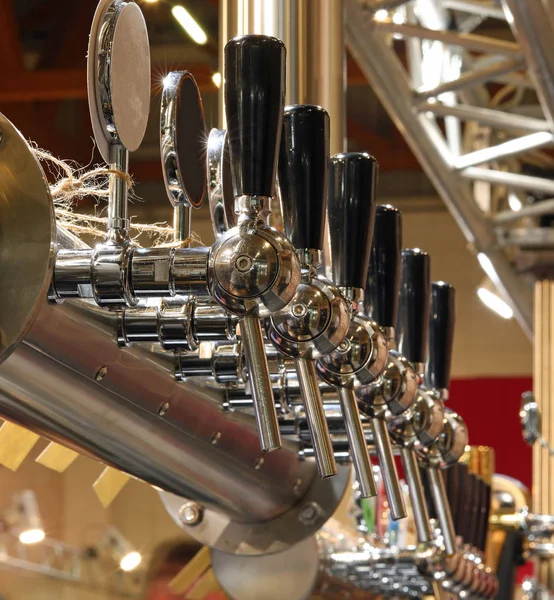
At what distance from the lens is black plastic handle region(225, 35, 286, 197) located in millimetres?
610

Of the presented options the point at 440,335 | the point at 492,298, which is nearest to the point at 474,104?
the point at 492,298

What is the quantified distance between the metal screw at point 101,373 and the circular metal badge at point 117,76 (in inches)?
5.1

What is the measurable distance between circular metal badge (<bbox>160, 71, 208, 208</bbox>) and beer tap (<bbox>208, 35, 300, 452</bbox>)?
0.35 feet

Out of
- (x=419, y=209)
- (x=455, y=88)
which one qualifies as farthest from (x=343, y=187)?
(x=419, y=209)

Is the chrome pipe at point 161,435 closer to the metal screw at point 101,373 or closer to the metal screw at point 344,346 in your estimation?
the metal screw at point 101,373

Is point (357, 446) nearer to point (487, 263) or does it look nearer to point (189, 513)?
point (189, 513)

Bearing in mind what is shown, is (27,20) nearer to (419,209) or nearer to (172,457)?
(172,457)

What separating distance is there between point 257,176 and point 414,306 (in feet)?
1.29

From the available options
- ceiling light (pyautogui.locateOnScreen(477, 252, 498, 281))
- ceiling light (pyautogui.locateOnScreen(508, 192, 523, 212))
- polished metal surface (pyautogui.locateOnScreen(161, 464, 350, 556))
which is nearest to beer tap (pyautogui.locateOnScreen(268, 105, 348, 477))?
polished metal surface (pyautogui.locateOnScreen(161, 464, 350, 556))

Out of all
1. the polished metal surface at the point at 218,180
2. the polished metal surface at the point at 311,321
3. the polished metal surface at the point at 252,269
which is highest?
the polished metal surface at the point at 218,180

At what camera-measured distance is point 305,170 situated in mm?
687

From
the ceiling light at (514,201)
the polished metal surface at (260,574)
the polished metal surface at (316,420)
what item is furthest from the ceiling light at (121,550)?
the ceiling light at (514,201)

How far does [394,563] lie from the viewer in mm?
1532

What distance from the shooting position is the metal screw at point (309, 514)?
114 cm
